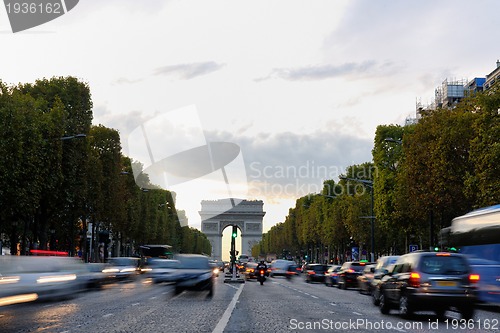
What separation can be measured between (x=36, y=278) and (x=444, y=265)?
1113 cm

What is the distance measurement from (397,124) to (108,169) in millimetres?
28059

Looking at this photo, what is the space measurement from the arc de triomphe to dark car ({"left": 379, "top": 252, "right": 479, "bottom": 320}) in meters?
168

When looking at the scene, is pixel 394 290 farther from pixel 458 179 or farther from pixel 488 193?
pixel 458 179

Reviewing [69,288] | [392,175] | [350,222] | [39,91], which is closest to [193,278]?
[69,288]

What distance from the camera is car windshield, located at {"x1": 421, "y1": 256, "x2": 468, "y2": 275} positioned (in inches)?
811

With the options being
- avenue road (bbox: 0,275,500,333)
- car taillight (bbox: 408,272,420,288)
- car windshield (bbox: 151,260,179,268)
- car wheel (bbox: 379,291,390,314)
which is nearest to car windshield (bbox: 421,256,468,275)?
car taillight (bbox: 408,272,420,288)

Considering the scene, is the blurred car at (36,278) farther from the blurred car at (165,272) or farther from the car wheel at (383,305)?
the car wheel at (383,305)

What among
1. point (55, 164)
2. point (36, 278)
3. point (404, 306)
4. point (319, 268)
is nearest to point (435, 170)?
point (319, 268)

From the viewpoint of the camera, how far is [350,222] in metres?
91.3

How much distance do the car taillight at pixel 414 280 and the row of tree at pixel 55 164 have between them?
30375 mm

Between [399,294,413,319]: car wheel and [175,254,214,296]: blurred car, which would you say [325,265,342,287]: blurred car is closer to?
[175,254,214,296]: blurred car

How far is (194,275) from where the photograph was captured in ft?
112

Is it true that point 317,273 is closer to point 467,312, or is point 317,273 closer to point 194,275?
point 194,275

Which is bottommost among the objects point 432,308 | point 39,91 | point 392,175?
point 432,308
